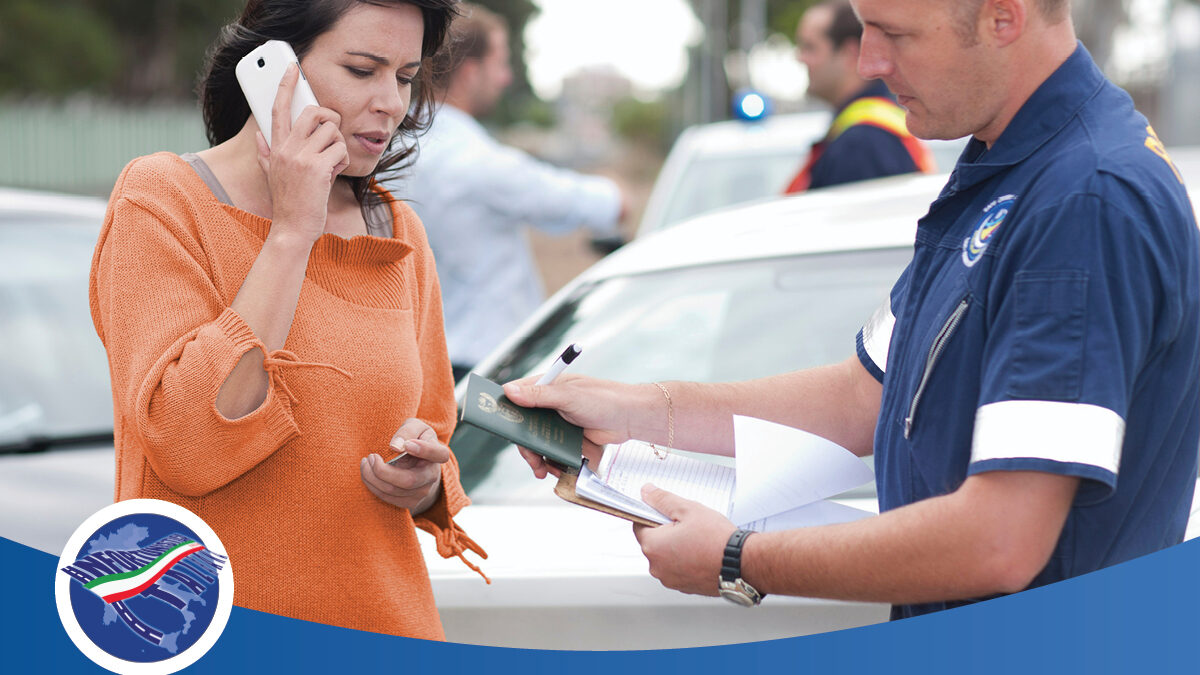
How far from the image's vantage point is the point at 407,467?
6.19 feet

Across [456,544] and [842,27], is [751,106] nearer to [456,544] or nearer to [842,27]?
[842,27]

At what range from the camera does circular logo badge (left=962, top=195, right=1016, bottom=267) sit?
1.52m

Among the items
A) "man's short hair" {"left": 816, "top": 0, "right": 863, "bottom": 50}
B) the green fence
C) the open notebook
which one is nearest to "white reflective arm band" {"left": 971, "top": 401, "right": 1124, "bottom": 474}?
the open notebook

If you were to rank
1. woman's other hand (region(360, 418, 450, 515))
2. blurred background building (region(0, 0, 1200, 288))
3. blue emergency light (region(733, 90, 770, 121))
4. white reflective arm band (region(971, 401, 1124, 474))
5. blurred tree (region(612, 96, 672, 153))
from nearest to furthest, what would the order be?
white reflective arm band (region(971, 401, 1124, 474)), woman's other hand (region(360, 418, 450, 515)), blue emergency light (region(733, 90, 770, 121)), blurred background building (region(0, 0, 1200, 288)), blurred tree (region(612, 96, 672, 153))

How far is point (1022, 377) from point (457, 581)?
1.15 m

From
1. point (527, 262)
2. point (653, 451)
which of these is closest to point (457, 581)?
point (653, 451)

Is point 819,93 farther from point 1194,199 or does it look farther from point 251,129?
point 251,129

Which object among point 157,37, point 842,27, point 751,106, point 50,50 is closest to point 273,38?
point 751,106

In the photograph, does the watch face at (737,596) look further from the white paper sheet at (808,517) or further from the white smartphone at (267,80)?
the white smartphone at (267,80)

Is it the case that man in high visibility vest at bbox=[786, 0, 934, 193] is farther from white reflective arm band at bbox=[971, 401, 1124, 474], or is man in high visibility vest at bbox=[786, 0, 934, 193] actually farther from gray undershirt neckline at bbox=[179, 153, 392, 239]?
white reflective arm band at bbox=[971, 401, 1124, 474]

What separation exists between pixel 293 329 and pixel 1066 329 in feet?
3.53

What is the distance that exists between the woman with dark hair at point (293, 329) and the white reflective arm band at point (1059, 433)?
871 mm

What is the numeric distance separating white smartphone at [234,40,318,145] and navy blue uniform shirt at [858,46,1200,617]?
36.7 inches

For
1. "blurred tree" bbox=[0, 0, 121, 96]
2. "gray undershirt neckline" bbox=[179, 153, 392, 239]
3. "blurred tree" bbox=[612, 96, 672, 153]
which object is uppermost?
"gray undershirt neckline" bbox=[179, 153, 392, 239]
